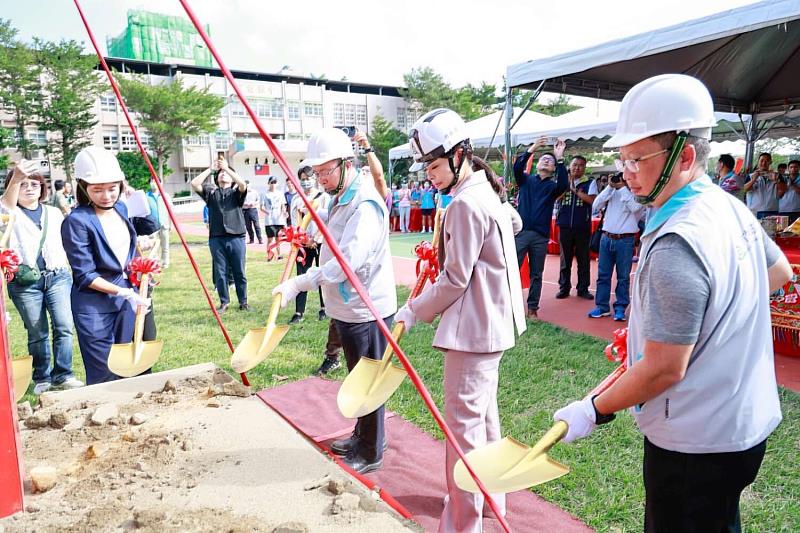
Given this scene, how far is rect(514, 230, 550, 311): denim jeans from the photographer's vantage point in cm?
602

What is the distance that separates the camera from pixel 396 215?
59.0 feet

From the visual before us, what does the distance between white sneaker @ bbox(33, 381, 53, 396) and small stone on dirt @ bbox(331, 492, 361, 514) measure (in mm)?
3773

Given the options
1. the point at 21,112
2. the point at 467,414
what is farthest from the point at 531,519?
the point at 21,112

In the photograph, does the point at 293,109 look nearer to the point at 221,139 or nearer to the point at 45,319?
the point at 221,139

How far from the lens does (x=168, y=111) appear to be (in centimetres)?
3669

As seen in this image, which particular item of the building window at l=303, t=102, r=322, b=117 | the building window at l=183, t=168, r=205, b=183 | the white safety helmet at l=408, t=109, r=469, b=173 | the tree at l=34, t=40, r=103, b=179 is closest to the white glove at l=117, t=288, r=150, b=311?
the white safety helmet at l=408, t=109, r=469, b=173

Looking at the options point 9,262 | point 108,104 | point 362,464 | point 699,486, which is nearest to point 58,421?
point 9,262

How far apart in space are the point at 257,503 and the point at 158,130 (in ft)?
129

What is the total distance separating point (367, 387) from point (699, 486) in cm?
132

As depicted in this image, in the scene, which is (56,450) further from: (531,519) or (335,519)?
(531,519)

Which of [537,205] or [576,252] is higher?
[537,205]

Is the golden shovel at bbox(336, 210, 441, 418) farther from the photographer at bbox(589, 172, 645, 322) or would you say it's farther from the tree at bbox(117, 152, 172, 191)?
the tree at bbox(117, 152, 172, 191)

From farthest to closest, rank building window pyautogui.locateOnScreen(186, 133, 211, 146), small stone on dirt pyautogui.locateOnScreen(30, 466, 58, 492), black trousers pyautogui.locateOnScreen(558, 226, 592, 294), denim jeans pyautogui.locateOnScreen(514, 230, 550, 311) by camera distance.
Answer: building window pyautogui.locateOnScreen(186, 133, 211, 146)
black trousers pyautogui.locateOnScreen(558, 226, 592, 294)
denim jeans pyautogui.locateOnScreen(514, 230, 550, 311)
small stone on dirt pyautogui.locateOnScreen(30, 466, 58, 492)

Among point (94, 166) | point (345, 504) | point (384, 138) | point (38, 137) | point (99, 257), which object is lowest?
point (345, 504)
